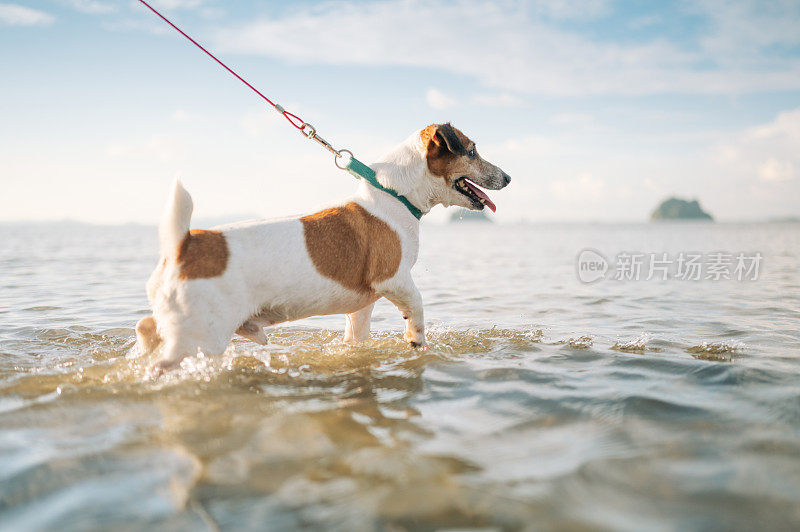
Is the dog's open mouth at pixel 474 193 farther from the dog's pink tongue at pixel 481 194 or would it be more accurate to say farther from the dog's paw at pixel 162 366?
the dog's paw at pixel 162 366

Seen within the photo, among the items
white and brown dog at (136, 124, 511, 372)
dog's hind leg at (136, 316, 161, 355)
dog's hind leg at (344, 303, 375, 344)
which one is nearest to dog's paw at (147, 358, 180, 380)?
white and brown dog at (136, 124, 511, 372)

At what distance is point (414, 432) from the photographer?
294 centimetres

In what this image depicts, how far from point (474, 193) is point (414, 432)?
266cm

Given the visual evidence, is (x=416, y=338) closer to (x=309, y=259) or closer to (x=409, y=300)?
(x=409, y=300)

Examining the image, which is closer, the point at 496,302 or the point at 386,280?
the point at 386,280

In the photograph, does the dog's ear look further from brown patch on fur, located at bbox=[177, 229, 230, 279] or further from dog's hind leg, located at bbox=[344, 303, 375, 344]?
brown patch on fur, located at bbox=[177, 229, 230, 279]

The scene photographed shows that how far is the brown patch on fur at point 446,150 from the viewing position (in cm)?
470

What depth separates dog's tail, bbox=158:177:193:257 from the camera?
139 inches

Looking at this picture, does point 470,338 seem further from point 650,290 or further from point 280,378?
point 650,290

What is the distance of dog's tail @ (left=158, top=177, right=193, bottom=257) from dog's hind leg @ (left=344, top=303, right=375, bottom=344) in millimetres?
2055

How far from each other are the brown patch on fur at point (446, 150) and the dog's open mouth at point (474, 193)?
91 millimetres

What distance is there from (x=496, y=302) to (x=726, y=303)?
333cm

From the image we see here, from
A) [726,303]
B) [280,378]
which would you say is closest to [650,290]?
[726,303]

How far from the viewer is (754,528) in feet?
6.52
